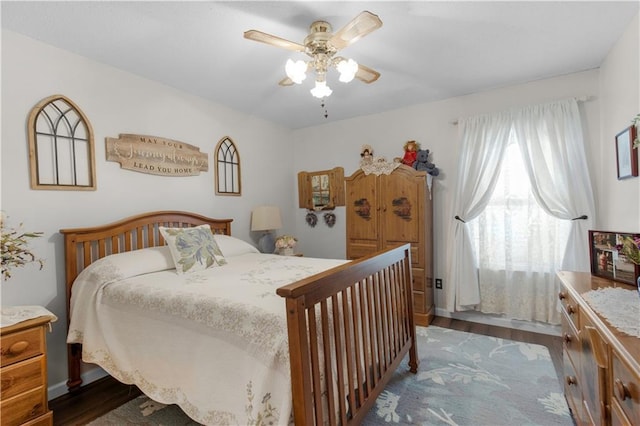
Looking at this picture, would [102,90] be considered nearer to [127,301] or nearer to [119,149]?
[119,149]

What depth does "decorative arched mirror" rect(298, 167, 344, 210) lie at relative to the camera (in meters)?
4.13

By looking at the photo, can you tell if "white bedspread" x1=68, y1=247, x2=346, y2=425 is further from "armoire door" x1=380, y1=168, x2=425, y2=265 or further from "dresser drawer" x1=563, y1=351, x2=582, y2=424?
"dresser drawer" x1=563, y1=351, x2=582, y2=424

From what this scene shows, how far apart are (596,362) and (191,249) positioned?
2.39 m

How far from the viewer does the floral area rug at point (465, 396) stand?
70.1 inches

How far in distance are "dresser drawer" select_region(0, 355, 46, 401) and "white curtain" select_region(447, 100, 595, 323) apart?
338 cm

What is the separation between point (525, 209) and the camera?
296cm

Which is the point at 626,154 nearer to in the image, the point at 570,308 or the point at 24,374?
the point at 570,308

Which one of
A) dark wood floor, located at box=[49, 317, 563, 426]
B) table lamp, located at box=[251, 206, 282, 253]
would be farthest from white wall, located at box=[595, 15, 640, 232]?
table lamp, located at box=[251, 206, 282, 253]

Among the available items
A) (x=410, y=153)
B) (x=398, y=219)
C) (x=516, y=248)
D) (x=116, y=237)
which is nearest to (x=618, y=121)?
(x=516, y=248)

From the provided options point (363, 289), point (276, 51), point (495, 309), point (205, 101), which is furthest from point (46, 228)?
point (495, 309)

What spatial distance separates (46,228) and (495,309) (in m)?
3.98

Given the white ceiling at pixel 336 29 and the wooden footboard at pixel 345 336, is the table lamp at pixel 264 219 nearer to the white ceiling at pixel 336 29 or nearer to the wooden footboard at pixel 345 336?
the white ceiling at pixel 336 29

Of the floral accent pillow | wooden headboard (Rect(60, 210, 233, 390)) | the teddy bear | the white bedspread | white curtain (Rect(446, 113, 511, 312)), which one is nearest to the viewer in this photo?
the white bedspread

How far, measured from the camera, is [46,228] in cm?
210
